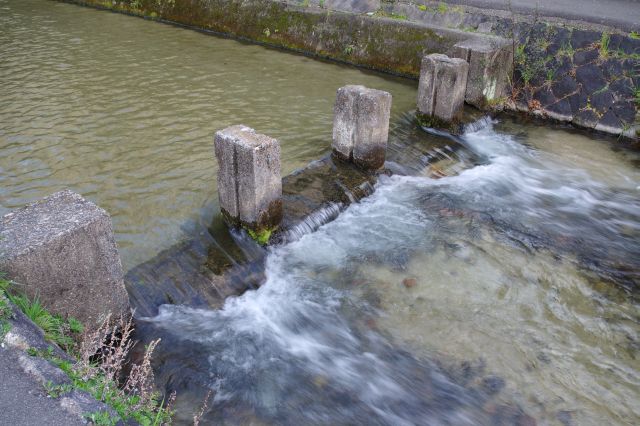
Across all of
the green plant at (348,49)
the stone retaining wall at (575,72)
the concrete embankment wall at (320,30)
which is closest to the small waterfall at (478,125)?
the stone retaining wall at (575,72)

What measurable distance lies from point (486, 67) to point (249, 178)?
612cm

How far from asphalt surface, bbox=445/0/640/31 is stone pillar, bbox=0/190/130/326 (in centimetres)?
1038

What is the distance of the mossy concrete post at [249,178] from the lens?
5.18m

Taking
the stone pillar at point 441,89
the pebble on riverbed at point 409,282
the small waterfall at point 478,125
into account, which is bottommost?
the pebble on riverbed at point 409,282

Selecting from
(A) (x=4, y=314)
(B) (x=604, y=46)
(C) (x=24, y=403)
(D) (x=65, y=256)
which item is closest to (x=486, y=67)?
(B) (x=604, y=46)

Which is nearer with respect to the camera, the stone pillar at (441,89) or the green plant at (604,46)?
the stone pillar at (441,89)

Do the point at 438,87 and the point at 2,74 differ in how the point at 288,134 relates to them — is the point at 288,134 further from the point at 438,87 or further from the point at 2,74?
the point at 2,74

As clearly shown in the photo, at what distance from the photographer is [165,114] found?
29.3 feet

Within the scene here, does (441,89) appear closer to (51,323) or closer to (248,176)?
(248,176)

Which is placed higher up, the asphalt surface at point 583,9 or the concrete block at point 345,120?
the asphalt surface at point 583,9

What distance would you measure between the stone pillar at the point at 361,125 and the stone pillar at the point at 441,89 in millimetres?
1976

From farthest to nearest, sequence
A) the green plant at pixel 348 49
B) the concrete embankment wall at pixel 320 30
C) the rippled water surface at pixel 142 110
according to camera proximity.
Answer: the green plant at pixel 348 49, the concrete embankment wall at pixel 320 30, the rippled water surface at pixel 142 110

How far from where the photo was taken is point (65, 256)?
3736 mm

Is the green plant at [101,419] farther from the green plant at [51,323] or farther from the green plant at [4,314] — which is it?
the green plant at [51,323]
